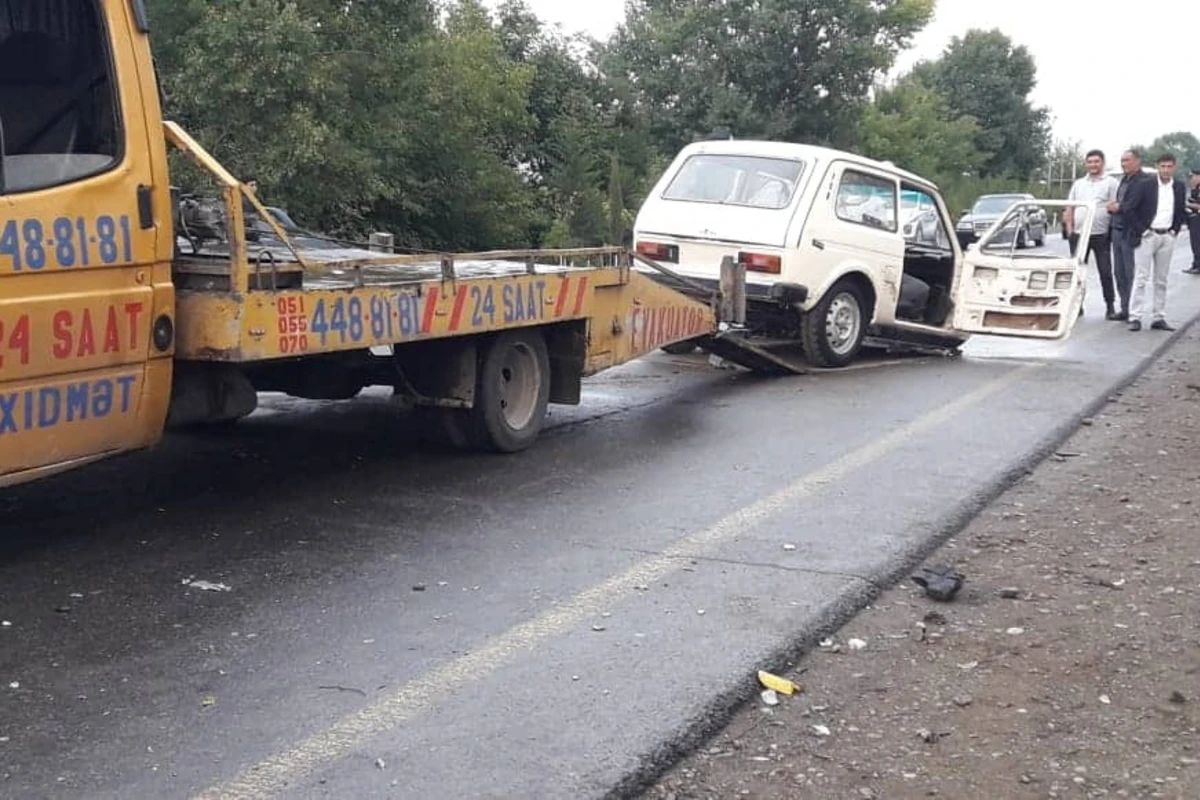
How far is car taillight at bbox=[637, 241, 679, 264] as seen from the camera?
36.1 feet

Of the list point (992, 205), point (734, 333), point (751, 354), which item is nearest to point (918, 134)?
point (992, 205)

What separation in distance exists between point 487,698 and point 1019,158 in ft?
211

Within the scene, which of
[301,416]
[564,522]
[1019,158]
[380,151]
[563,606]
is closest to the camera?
[563,606]

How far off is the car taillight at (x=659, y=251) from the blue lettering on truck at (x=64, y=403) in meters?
6.18

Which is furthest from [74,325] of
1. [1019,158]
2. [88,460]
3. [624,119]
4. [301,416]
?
[1019,158]

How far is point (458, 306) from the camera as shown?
6828 millimetres

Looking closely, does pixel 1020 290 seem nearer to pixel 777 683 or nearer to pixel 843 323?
pixel 843 323

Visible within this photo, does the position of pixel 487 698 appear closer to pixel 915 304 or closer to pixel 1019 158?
pixel 915 304

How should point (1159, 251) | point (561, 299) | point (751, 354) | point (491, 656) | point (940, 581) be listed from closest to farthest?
point (491, 656) < point (940, 581) < point (561, 299) < point (751, 354) < point (1159, 251)

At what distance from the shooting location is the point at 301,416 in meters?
8.76

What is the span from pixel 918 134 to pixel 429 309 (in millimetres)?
48944

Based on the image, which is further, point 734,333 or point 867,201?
point 867,201

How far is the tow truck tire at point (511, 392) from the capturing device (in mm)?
7453

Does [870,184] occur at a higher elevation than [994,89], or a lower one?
lower
